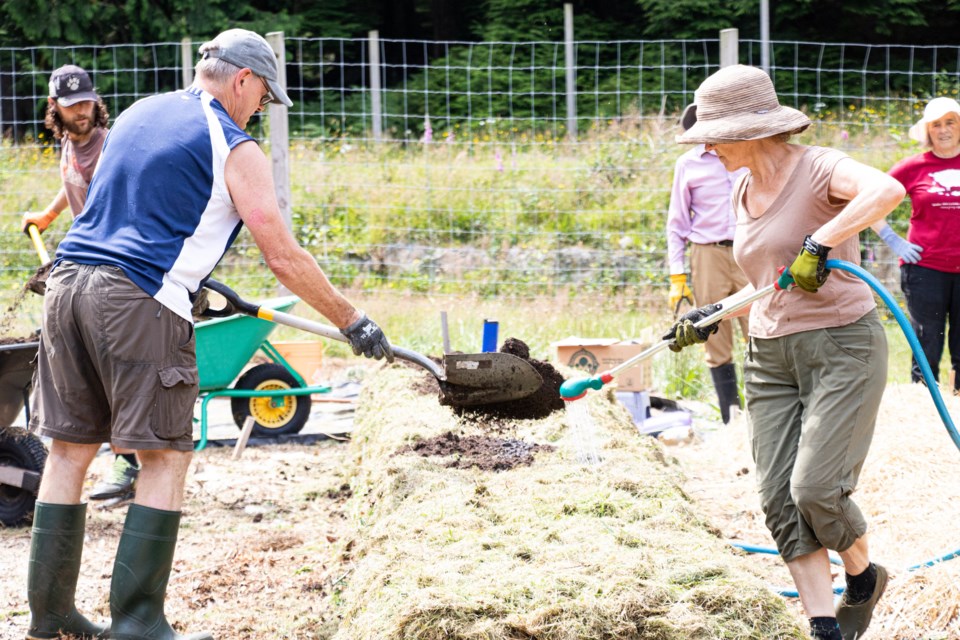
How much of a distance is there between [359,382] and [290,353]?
858mm

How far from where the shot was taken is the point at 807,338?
9.66 feet

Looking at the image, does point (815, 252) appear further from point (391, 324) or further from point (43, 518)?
point (391, 324)

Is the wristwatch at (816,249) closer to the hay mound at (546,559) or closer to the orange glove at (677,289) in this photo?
the hay mound at (546,559)

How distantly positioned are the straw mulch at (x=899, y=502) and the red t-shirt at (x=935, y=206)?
731 millimetres

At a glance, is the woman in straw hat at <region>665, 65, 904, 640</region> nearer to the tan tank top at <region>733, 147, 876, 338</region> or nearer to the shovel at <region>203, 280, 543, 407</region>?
the tan tank top at <region>733, 147, 876, 338</region>

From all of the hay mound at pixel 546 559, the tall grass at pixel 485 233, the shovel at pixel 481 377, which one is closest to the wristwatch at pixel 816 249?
the hay mound at pixel 546 559

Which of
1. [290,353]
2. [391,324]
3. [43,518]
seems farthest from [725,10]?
[43,518]

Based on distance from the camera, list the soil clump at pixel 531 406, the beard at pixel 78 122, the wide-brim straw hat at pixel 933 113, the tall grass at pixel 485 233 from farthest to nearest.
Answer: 1. the tall grass at pixel 485 233
2. the wide-brim straw hat at pixel 933 113
3. the beard at pixel 78 122
4. the soil clump at pixel 531 406

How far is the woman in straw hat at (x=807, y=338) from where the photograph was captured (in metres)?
2.86

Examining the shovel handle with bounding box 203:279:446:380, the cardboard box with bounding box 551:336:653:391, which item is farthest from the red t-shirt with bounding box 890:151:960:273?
the shovel handle with bounding box 203:279:446:380

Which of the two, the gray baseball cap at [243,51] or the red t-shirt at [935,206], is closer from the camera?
the gray baseball cap at [243,51]

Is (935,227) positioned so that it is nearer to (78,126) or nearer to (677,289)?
(677,289)

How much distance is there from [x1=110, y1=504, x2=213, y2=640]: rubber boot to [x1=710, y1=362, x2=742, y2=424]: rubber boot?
12.2 ft

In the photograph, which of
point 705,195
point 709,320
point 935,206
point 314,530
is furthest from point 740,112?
point 935,206
